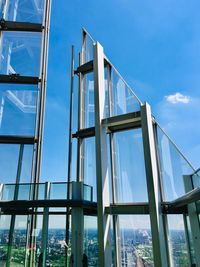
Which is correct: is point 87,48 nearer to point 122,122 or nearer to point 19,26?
point 19,26

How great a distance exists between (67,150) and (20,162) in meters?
1.59

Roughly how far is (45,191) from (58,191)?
38cm

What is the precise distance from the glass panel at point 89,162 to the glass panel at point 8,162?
2.31 meters

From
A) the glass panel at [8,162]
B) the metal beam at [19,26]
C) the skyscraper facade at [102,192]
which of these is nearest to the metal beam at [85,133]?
the skyscraper facade at [102,192]

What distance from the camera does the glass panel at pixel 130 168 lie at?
662 cm

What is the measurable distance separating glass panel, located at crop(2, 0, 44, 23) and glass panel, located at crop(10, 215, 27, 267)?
302 inches

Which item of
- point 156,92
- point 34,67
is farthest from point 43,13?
point 156,92

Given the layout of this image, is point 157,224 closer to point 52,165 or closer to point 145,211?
point 145,211

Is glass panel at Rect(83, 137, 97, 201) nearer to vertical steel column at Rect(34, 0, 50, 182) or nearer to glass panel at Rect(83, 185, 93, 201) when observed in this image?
glass panel at Rect(83, 185, 93, 201)

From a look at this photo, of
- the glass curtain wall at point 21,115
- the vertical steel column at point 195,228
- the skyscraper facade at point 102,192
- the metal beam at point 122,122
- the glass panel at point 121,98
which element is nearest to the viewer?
the vertical steel column at point 195,228

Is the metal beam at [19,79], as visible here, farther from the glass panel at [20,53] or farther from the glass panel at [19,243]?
the glass panel at [19,243]

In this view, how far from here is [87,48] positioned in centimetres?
930

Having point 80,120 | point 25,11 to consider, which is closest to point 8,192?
point 80,120

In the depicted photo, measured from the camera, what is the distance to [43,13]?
10.1 m
